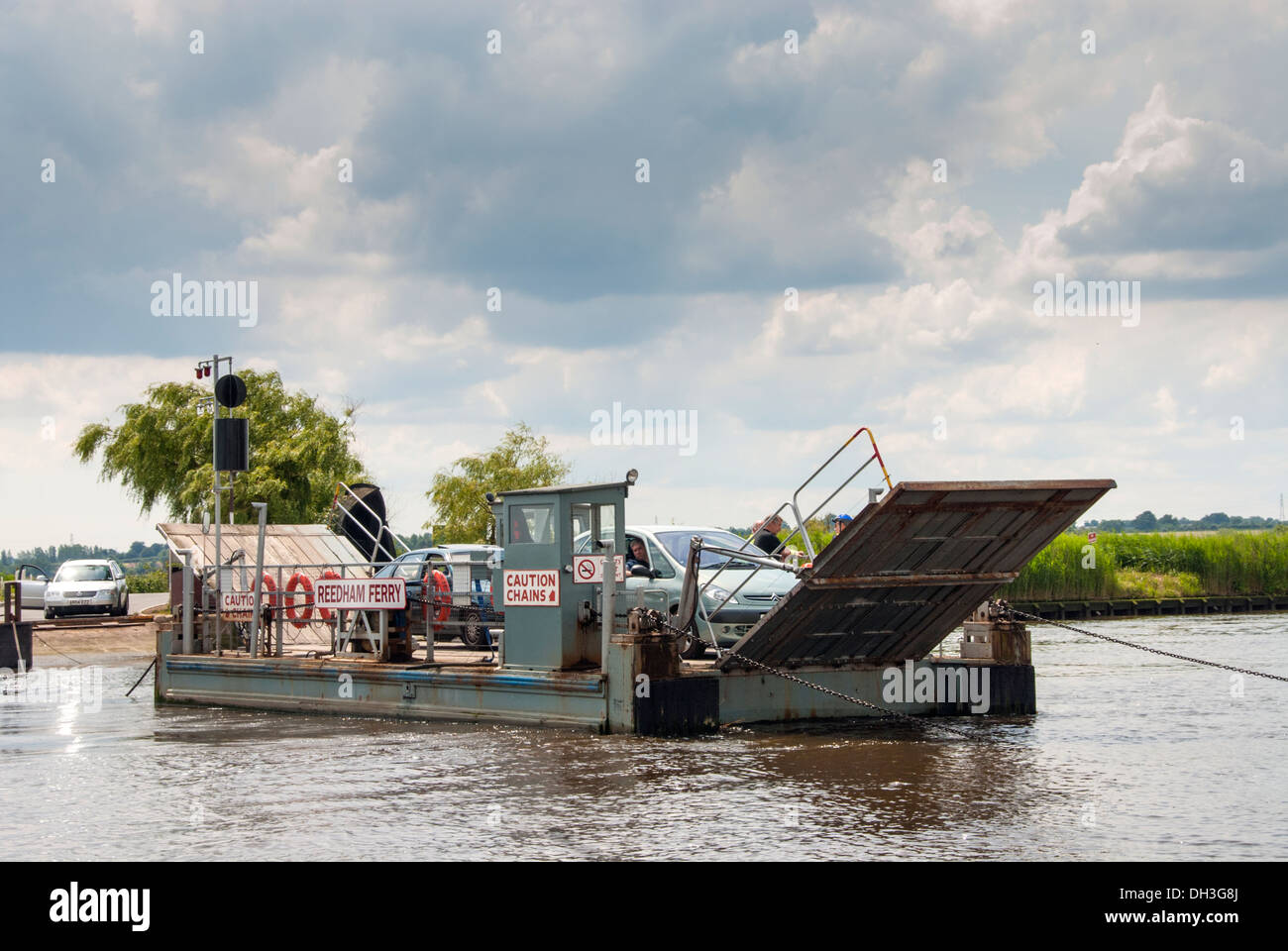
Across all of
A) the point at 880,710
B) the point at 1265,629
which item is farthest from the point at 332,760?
the point at 1265,629

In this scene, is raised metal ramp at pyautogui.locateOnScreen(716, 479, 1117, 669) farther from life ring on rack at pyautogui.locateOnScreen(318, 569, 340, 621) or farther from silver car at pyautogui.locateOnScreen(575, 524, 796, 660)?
life ring on rack at pyautogui.locateOnScreen(318, 569, 340, 621)

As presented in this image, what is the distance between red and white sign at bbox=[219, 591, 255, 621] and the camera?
20.6 meters

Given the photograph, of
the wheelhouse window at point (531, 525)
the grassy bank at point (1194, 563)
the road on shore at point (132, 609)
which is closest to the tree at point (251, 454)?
the road on shore at point (132, 609)

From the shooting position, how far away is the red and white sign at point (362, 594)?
17.4 m

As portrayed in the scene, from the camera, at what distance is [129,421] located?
161ft

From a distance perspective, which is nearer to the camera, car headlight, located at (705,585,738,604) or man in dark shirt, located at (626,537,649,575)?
car headlight, located at (705,585,738,604)

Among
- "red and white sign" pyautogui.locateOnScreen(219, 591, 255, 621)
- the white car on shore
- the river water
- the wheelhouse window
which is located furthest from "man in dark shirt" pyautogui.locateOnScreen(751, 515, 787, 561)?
the white car on shore

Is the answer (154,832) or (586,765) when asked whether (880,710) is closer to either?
(586,765)

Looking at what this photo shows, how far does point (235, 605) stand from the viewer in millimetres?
20766

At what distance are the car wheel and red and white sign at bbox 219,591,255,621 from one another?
124 inches

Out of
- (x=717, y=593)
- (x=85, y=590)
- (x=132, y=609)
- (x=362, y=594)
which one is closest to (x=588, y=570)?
(x=717, y=593)

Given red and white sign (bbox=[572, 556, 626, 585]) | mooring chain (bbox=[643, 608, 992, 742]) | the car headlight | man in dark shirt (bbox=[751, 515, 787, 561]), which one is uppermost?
man in dark shirt (bbox=[751, 515, 787, 561])
